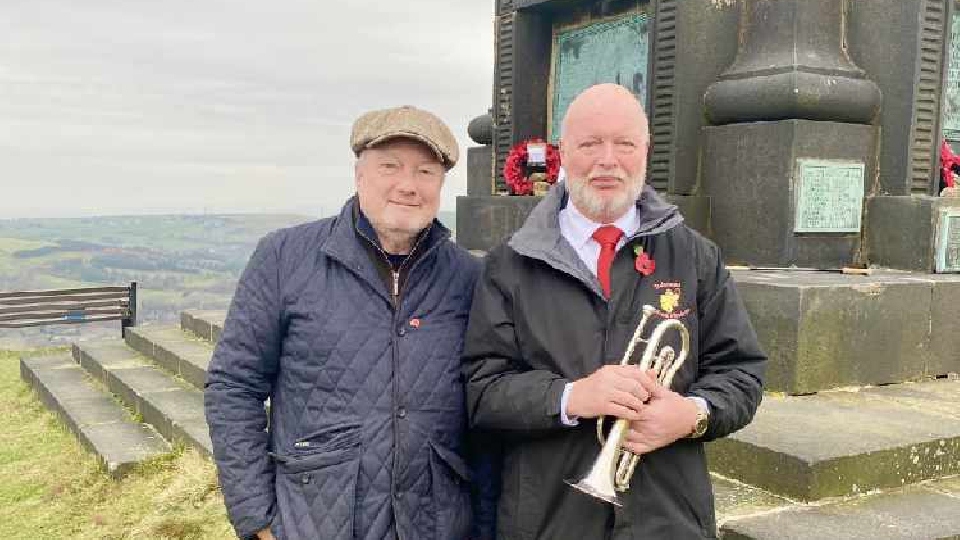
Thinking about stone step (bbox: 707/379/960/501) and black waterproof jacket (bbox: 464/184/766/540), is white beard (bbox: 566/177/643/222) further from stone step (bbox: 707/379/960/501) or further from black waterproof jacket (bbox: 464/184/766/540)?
stone step (bbox: 707/379/960/501)

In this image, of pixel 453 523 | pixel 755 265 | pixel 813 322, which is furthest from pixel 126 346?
pixel 453 523

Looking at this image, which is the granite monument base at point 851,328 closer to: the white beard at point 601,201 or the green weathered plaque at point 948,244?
the green weathered plaque at point 948,244

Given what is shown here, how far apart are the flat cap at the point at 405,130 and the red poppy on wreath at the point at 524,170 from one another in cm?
630

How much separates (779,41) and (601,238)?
213 inches

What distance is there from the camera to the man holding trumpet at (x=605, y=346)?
256 cm

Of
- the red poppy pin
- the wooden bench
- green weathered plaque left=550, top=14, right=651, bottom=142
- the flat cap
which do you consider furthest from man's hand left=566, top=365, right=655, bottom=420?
the wooden bench

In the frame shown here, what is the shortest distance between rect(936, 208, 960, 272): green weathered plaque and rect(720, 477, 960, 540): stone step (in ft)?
11.0

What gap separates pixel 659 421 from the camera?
2457 millimetres

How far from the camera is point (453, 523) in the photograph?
2.81m

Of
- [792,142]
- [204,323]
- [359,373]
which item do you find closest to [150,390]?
[204,323]

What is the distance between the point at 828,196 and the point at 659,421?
17.5ft

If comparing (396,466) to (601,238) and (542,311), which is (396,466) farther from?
(601,238)

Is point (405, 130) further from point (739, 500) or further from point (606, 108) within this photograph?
point (739, 500)

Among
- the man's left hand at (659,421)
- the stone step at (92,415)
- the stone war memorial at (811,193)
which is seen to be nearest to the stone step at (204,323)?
the stone step at (92,415)
